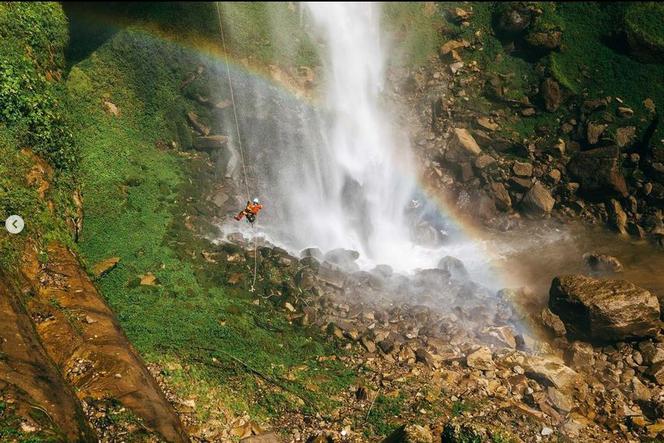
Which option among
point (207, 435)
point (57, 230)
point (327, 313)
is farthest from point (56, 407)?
point (327, 313)

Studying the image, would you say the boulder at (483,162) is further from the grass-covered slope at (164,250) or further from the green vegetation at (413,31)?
the grass-covered slope at (164,250)

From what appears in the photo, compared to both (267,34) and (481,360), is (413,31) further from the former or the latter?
(481,360)

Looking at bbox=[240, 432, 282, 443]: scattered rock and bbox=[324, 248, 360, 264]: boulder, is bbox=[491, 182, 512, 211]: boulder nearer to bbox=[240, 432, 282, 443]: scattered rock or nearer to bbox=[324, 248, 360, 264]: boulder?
bbox=[324, 248, 360, 264]: boulder

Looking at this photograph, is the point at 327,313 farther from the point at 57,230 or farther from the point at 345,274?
the point at 57,230

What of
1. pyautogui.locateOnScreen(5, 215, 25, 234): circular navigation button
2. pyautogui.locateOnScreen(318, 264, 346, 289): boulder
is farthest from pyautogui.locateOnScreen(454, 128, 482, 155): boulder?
pyautogui.locateOnScreen(5, 215, 25, 234): circular navigation button

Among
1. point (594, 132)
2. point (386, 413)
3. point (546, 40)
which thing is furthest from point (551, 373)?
point (546, 40)

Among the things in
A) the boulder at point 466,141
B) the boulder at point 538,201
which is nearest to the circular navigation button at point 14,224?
the boulder at point 466,141
